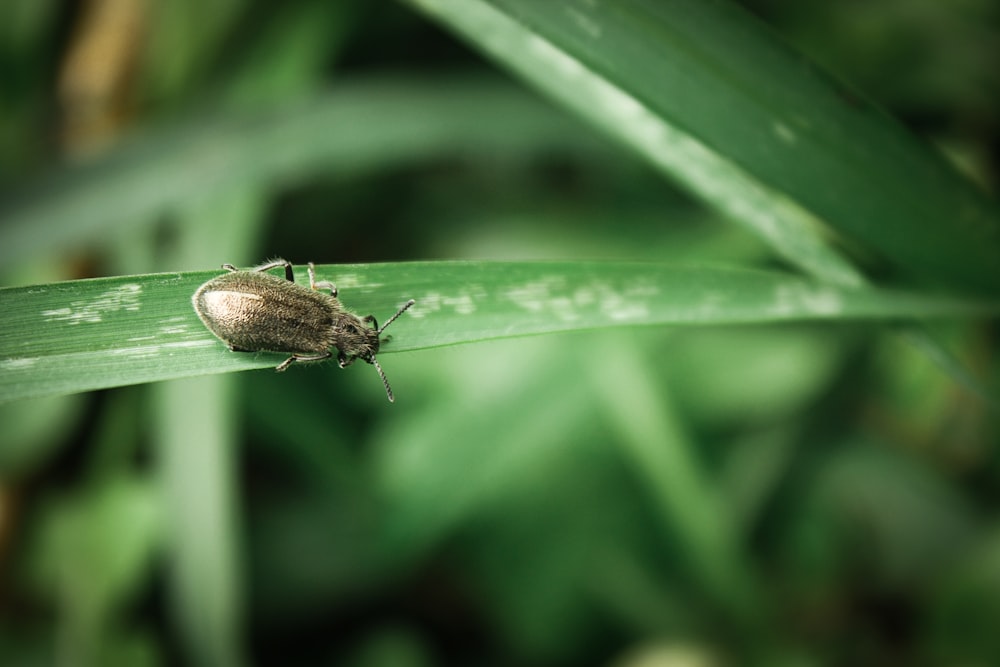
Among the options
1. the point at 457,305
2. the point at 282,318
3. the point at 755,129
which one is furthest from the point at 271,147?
the point at 755,129

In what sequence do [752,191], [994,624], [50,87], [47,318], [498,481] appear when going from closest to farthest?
1. [47,318]
2. [752,191]
3. [994,624]
4. [498,481]
5. [50,87]

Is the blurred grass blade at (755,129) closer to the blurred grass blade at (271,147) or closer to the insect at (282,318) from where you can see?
the insect at (282,318)

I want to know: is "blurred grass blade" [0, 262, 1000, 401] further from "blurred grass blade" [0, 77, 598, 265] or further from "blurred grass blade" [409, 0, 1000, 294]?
"blurred grass blade" [0, 77, 598, 265]

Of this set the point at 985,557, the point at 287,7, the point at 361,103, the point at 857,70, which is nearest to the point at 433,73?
the point at 361,103

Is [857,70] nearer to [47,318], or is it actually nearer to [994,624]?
[994,624]

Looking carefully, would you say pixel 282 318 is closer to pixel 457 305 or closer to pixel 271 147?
pixel 457 305

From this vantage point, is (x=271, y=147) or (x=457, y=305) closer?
(x=457, y=305)
